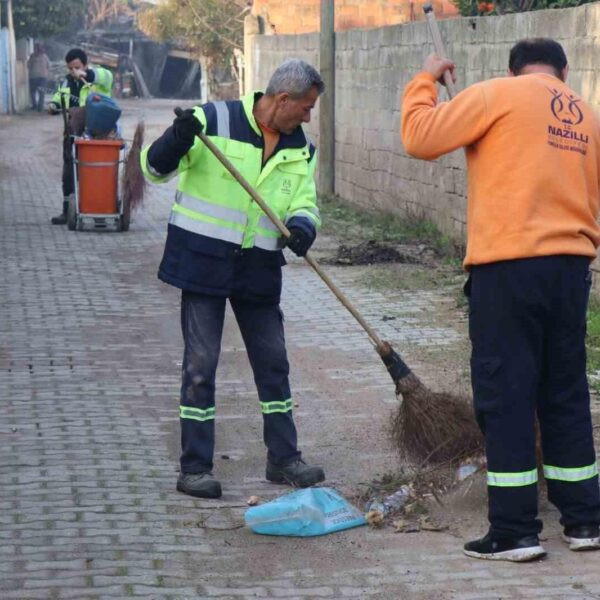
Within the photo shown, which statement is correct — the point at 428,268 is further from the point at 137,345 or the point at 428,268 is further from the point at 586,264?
the point at 586,264

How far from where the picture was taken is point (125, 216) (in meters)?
14.4

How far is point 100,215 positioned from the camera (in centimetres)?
1428

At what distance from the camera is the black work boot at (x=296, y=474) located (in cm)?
602

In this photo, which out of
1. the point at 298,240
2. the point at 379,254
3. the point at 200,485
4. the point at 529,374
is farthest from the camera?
the point at 379,254

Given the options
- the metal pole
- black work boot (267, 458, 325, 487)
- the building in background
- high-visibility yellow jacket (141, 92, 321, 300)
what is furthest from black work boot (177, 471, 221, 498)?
the building in background

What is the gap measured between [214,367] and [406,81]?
924cm

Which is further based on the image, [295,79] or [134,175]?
[134,175]

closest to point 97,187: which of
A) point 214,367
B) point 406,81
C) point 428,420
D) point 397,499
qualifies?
point 406,81

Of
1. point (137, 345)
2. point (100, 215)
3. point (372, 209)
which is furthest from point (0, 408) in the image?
point (372, 209)

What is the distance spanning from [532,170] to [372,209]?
36.7 feet

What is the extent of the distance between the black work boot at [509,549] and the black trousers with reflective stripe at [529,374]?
0.03 m

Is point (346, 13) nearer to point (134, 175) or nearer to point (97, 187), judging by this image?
point (97, 187)

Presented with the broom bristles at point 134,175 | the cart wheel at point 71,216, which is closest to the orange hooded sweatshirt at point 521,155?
the broom bristles at point 134,175

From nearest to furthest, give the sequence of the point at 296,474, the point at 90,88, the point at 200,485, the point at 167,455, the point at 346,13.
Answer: the point at 200,485 < the point at 296,474 < the point at 167,455 < the point at 90,88 < the point at 346,13
